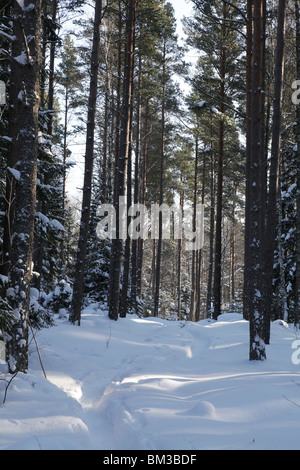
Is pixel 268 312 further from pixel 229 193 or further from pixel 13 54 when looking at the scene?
pixel 229 193

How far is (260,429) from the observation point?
11.3ft

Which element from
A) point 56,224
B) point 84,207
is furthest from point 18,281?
point 84,207

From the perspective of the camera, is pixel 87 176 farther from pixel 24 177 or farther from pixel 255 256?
pixel 255 256

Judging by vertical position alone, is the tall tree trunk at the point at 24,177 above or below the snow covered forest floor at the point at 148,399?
above

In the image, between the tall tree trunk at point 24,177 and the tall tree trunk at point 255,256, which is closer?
the tall tree trunk at point 24,177

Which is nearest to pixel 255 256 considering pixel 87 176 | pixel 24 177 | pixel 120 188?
pixel 24 177

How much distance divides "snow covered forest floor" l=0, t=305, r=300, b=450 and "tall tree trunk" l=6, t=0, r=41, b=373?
2.01 ft

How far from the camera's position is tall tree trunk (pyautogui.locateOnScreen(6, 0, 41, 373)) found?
4906 millimetres

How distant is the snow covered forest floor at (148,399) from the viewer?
3391mm

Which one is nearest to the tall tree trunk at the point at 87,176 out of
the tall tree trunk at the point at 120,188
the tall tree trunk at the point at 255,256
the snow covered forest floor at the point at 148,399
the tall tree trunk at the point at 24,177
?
the tall tree trunk at the point at 120,188

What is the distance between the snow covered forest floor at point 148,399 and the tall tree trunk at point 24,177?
61cm

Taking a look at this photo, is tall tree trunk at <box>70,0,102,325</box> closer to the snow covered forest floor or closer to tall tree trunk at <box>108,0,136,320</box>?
tall tree trunk at <box>108,0,136,320</box>

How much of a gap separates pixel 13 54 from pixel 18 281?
337 centimetres

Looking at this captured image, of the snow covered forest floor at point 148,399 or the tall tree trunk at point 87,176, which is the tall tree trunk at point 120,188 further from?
the snow covered forest floor at point 148,399
